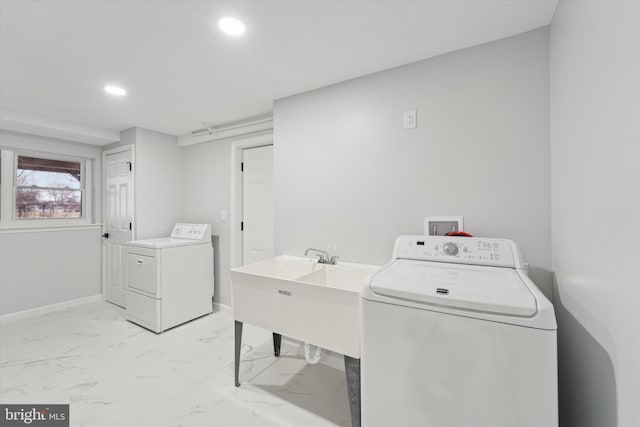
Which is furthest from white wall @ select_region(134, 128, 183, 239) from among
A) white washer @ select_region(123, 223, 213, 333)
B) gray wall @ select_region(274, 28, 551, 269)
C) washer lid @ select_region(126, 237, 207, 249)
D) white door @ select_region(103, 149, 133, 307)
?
gray wall @ select_region(274, 28, 551, 269)

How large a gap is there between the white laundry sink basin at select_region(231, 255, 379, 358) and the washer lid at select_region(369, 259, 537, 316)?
0.30 m

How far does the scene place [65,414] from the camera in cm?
163

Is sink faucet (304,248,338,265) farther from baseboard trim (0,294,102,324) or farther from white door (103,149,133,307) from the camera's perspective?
baseboard trim (0,294,102,324)

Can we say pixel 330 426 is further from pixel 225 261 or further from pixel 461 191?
pixel 225 261

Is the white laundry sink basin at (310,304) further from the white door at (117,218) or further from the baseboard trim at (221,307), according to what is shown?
the white door at (117,218)

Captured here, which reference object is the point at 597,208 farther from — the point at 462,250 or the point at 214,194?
the point at 214,194

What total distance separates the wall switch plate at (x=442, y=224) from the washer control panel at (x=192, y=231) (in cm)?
252

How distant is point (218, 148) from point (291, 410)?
289 centimetres

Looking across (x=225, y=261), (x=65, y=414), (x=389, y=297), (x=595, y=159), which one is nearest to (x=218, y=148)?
(x=225, y=261)

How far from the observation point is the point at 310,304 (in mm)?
1529

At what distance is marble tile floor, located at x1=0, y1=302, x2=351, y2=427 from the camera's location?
1631 mm

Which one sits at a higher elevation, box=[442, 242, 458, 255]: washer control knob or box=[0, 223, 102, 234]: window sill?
box=[0, 223, 102, 234]: window sill

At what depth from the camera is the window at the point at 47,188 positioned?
314 cm

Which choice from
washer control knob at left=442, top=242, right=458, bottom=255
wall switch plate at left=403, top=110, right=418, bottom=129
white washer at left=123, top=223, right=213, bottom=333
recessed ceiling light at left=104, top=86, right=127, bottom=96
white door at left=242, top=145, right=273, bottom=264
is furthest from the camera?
white door at left=242, top=145, right=273, bottom=264
